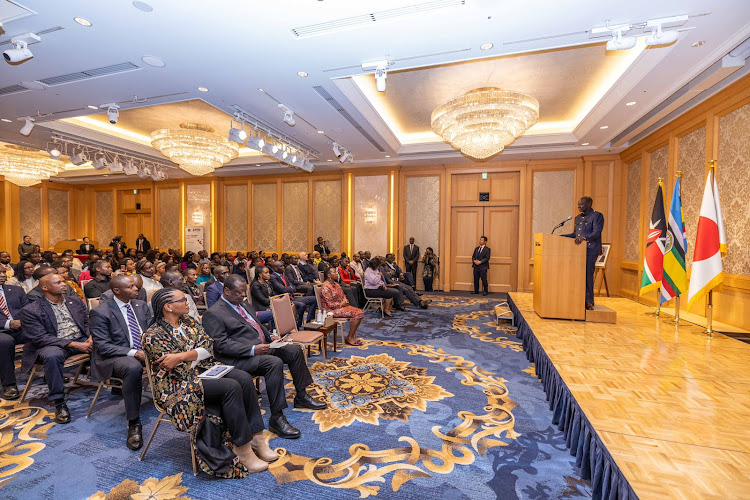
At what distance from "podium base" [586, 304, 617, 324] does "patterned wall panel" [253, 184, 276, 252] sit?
10.4m

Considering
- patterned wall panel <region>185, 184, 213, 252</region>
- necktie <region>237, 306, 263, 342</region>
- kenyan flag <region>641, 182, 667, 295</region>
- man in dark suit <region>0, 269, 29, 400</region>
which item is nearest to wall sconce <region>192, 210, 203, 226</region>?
patterned wall panel <region>185, 184, 213, 252</region>

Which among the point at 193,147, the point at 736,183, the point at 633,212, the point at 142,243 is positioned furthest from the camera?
the point at 142,243

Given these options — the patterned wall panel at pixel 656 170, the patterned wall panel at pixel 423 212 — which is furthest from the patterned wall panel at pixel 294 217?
the patterned wall panel at pixel 656 170

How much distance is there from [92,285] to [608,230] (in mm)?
11227

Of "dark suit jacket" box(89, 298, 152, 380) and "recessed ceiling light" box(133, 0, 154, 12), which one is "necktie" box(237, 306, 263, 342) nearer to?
"dark suit jacket" box(89, 298, 152, 380)

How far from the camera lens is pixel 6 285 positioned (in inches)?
159

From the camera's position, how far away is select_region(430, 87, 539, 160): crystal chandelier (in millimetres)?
5363

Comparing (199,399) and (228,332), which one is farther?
(228,332)

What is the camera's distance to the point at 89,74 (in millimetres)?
5023

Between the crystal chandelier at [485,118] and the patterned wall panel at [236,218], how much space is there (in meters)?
9.06

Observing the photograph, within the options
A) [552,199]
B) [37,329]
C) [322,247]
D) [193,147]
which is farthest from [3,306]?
[552,199]

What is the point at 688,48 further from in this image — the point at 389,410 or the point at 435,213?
the point at 435,213

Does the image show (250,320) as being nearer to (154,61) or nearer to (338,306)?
(338,306)

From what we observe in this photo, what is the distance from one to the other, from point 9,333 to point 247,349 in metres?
3.01
